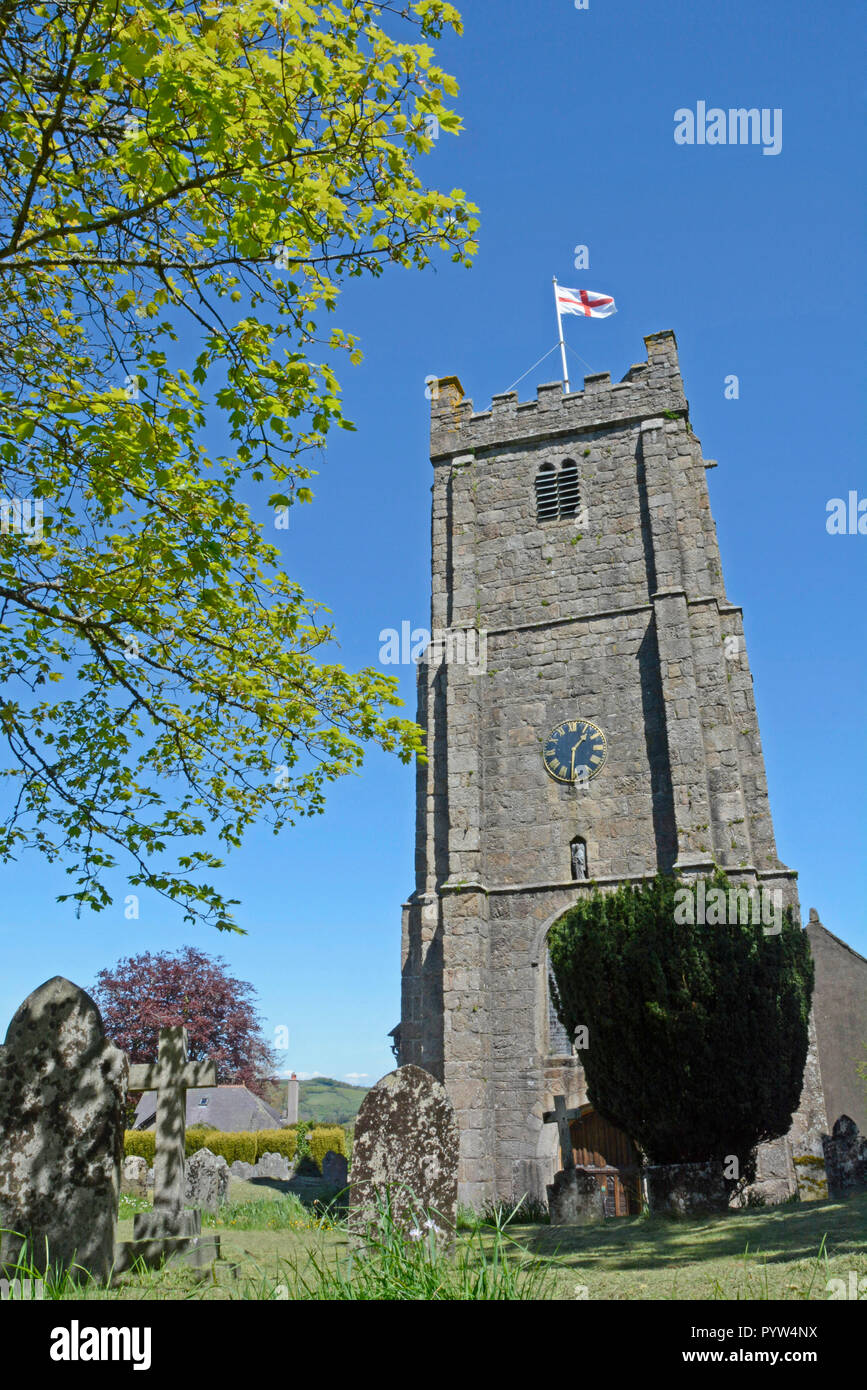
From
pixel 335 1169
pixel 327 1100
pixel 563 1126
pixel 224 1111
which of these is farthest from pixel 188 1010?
pixel 327 1100

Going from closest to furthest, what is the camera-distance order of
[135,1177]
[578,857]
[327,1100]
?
[578,857], [135,1177], [327,1100]

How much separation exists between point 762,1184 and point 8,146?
15.7 meters

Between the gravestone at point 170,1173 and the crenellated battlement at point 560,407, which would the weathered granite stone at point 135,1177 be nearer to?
the gravestone at point 170,1173

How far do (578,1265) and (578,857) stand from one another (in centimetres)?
1053

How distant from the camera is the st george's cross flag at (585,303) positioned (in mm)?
21328

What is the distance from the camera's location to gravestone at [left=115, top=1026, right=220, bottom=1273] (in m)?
7.09

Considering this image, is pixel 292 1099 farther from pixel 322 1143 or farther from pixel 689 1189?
pixel 689 1189

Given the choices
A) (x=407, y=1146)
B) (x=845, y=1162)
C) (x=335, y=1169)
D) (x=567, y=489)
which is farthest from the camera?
(x=335, y=1169)

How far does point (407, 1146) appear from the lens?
24.4 feet

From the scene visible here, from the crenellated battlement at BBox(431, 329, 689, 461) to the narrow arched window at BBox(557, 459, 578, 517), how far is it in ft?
2.94

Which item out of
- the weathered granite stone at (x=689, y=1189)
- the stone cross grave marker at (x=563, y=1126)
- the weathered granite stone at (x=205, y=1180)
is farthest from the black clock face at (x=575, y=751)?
the weathered granite stone at (x=205, y=1180)
